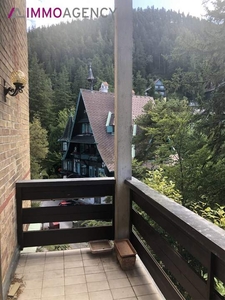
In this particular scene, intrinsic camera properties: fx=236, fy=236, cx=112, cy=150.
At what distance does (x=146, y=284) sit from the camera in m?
2.07

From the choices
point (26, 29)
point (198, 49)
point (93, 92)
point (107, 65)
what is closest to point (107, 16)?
point (107, 65)

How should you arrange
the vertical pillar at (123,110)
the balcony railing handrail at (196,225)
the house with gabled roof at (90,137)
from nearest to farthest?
the balcony railing handrail at (196,225)
the vertical pillar at (123,110)
the house with gabled roof at (90,137)

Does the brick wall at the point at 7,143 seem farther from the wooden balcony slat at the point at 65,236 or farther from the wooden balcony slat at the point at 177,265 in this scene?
the wooden balcony slat at the point at 177,265

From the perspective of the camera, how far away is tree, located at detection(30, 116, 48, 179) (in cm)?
372

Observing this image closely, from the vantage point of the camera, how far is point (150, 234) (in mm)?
1999

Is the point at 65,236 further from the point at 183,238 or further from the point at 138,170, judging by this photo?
the point at 138,170

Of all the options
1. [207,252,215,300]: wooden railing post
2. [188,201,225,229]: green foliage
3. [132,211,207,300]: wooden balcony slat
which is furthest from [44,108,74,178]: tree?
[188,201,225,229]: green foliage

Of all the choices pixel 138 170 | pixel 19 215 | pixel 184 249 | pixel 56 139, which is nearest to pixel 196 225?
pixel 184 249

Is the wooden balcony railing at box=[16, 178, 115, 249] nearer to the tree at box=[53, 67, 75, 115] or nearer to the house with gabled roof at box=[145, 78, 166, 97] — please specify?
the tree at box=[53, 67, 75, 115]

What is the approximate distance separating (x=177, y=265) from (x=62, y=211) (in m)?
1.48

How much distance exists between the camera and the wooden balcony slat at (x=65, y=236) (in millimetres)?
2617

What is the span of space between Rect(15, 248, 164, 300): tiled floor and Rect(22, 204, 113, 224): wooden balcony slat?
1.25 ft

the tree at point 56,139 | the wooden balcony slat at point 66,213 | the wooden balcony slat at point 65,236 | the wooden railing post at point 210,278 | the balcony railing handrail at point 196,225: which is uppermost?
the tree at point 56,139

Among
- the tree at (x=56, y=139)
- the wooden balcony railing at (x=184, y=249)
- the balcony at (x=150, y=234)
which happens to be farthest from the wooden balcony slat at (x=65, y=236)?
the tree at (x=56, y=139)
